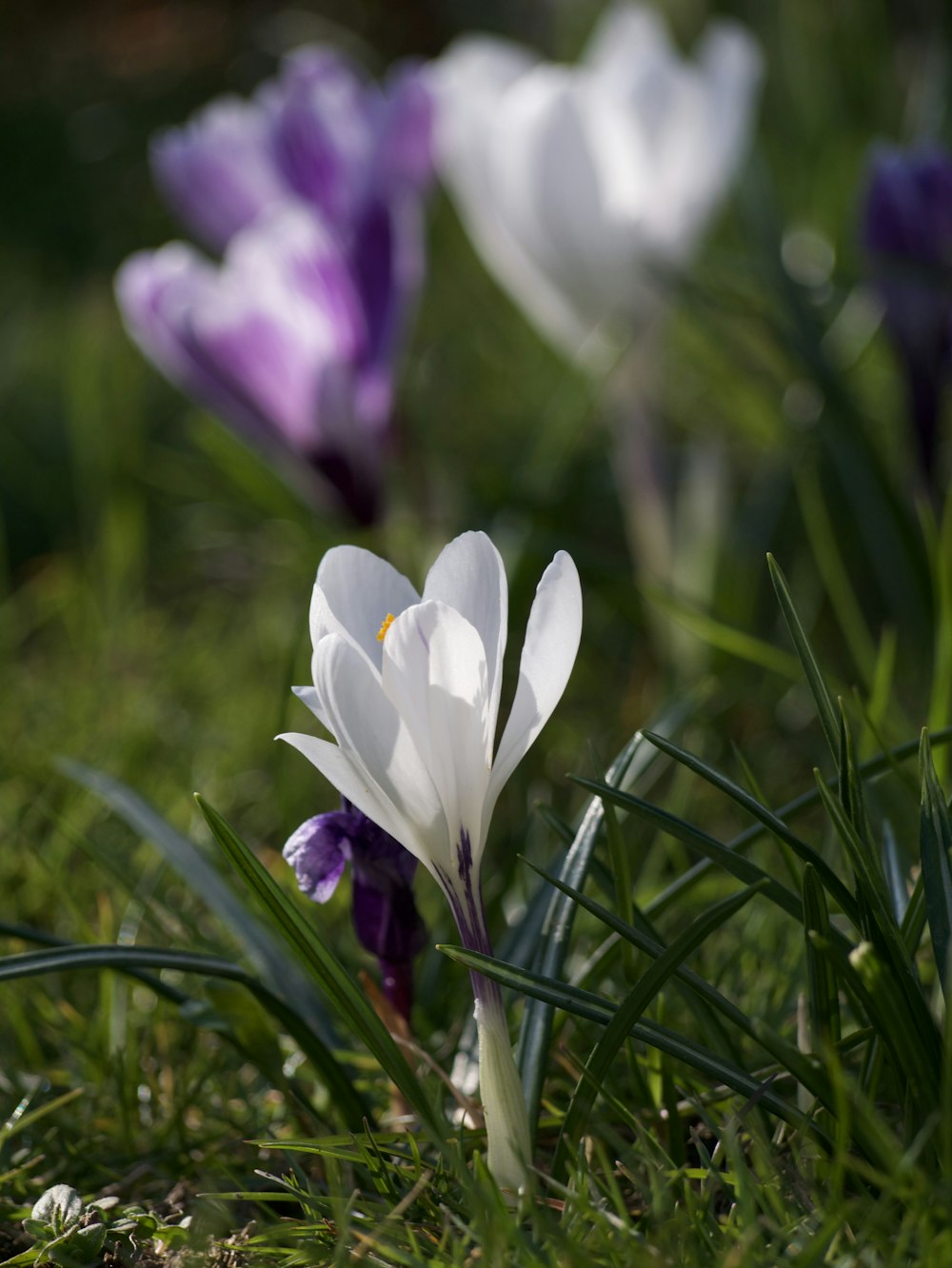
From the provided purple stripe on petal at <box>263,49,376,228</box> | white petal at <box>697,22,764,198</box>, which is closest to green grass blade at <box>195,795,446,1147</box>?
purple stripe on petal at <box>263,49,376,228</box>

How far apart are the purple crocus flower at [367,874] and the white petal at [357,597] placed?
4.5 inches

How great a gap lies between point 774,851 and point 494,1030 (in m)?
0.63

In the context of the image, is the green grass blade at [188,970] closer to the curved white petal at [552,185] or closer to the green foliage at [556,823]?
the green foliage at [556,823]

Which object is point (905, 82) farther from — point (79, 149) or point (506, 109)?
point (79, 149)

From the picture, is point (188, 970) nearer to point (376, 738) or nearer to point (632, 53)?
point (376, 738)

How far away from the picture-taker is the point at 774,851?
1.33 meters

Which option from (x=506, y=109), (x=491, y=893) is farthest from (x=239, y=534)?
(x=491, y=893)

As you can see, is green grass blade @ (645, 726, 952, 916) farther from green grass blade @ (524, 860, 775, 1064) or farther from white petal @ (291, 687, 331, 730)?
white petal @ (291, 687, 331, 730)

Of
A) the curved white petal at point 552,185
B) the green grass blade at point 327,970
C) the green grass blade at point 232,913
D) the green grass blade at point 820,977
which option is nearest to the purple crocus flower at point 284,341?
the curved white petal at point 552,185

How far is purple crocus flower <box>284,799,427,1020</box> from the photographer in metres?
0.83

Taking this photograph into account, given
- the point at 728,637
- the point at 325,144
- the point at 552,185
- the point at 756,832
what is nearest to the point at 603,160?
the point at 552,185

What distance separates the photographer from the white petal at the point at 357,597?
77 cm

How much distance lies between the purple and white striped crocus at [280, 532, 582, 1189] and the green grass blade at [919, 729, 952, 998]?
230mm

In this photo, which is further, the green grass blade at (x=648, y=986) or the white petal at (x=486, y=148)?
the white petal at (x=486, y=148)
